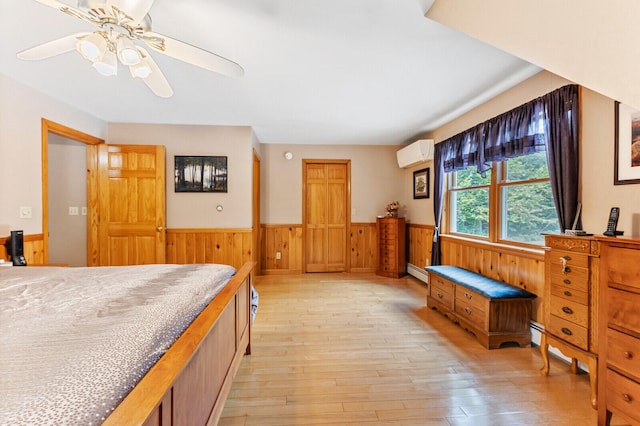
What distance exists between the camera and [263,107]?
3211mm

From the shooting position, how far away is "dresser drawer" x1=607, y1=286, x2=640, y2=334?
131 cm

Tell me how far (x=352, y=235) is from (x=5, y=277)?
167 inches

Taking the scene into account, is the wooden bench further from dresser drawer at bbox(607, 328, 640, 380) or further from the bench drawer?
dresser drawer at bbox(607, 328, 640, 380)

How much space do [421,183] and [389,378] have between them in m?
3.28

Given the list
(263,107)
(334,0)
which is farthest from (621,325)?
(263,107)

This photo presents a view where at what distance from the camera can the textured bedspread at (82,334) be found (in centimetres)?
64

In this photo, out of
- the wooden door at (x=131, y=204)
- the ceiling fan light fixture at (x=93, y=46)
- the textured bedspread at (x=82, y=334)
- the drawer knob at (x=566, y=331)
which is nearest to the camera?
the textured bedspread at (x=82, y=334)

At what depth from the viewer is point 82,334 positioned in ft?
3.09

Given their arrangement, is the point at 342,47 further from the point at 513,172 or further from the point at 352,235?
the point at 352,235

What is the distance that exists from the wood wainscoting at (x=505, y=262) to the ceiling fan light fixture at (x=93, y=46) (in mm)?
3351

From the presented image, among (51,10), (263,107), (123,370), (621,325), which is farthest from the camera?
(263,107)

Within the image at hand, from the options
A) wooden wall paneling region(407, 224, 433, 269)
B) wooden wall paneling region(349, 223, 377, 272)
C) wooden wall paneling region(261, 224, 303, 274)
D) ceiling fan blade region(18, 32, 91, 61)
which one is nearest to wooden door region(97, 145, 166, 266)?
wooden wall paneling region(261, 224, 303, 274)

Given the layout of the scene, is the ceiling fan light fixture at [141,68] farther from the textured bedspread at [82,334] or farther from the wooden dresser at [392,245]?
the wooden dresser at [392,245]

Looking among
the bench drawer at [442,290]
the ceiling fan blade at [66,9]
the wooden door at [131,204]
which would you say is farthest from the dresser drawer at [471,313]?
the wooden door at [131,204]
